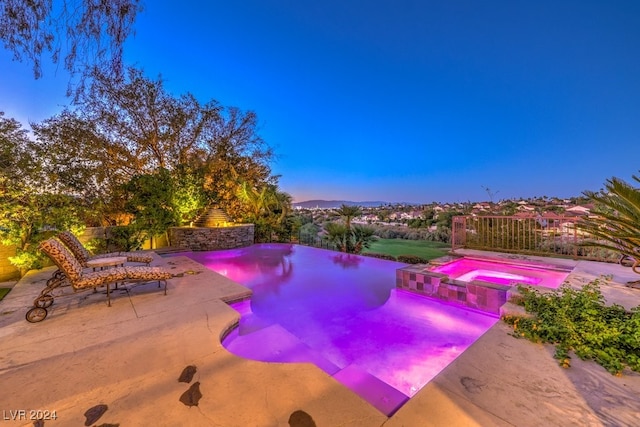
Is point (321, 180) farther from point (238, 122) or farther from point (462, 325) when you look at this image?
point (462, 325)

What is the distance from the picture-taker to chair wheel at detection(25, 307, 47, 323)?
3285 mm

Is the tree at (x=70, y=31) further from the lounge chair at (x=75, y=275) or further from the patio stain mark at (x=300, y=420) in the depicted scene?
the patio stain mark at (x=300, y=420)

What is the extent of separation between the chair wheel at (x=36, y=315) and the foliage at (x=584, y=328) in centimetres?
592

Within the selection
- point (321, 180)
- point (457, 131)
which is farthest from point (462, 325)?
point (321, 180)

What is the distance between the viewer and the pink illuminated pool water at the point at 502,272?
5336 millimetres

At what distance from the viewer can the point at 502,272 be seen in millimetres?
6051

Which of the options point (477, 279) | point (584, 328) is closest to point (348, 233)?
point (477, 279)

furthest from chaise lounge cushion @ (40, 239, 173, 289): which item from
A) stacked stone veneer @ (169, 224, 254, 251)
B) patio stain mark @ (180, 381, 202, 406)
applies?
stacked stone veneer @ (169, 224, 254, 251)

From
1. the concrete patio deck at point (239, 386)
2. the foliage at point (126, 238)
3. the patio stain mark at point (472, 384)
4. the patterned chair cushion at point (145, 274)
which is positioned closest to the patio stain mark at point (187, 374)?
the concrete patio deck at point (239, 386)

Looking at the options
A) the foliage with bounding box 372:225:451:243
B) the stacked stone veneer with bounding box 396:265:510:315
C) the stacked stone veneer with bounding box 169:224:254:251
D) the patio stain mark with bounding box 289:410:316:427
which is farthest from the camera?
the foliage with bounding box 372:225:451:243

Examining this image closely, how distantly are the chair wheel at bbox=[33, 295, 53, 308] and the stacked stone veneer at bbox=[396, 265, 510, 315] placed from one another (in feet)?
19.1

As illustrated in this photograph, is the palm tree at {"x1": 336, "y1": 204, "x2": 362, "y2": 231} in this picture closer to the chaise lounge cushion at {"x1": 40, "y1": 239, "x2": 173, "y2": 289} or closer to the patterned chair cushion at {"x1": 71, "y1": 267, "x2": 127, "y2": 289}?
the chaise lounge cushion at {"x1": 40, "y1": 239, "x2": 173, "y2": 289}

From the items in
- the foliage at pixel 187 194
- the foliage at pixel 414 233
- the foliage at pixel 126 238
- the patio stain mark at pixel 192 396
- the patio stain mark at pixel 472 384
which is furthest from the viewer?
the foliage at pixel 414 233

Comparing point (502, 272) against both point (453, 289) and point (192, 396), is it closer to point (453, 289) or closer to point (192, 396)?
point (453, 289)
